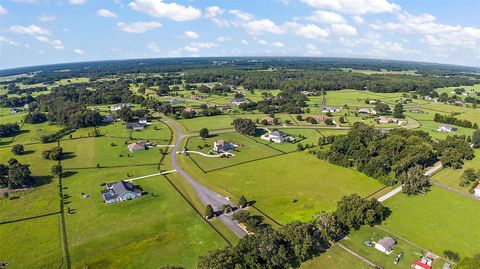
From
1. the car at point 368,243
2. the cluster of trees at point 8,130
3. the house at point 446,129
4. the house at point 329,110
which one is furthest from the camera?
the house at point 329,110

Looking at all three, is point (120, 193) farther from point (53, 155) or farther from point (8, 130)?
point (8, 130)

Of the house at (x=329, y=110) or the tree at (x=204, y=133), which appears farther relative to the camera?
the house at (x=329, y=110)

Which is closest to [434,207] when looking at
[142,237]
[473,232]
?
[473,232]

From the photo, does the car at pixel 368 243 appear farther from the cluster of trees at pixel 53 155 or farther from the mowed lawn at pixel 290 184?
the cluster of trees at pixel 53 155

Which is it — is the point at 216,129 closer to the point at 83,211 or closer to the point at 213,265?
the point at 83,211

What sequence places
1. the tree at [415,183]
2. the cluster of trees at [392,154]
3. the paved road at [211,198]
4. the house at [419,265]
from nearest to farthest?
the house at [419,265] → the paved road at [211,198] → the tree at [415,183] → the cluster of trees at [392,154]

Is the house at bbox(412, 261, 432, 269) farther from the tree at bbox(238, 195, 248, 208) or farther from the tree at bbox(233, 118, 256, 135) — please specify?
the tree at bbox(233, 118, 256, 135)

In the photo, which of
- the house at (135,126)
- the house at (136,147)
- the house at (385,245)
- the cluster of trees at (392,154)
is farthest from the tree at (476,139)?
the house at (135,126)

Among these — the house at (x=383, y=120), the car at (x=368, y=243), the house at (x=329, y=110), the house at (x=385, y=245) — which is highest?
the house at (x=329, y=110)

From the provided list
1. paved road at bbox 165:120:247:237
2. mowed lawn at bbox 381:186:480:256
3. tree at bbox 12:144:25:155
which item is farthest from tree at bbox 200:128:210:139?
mowed lawn at bbox 381:186:480:256
